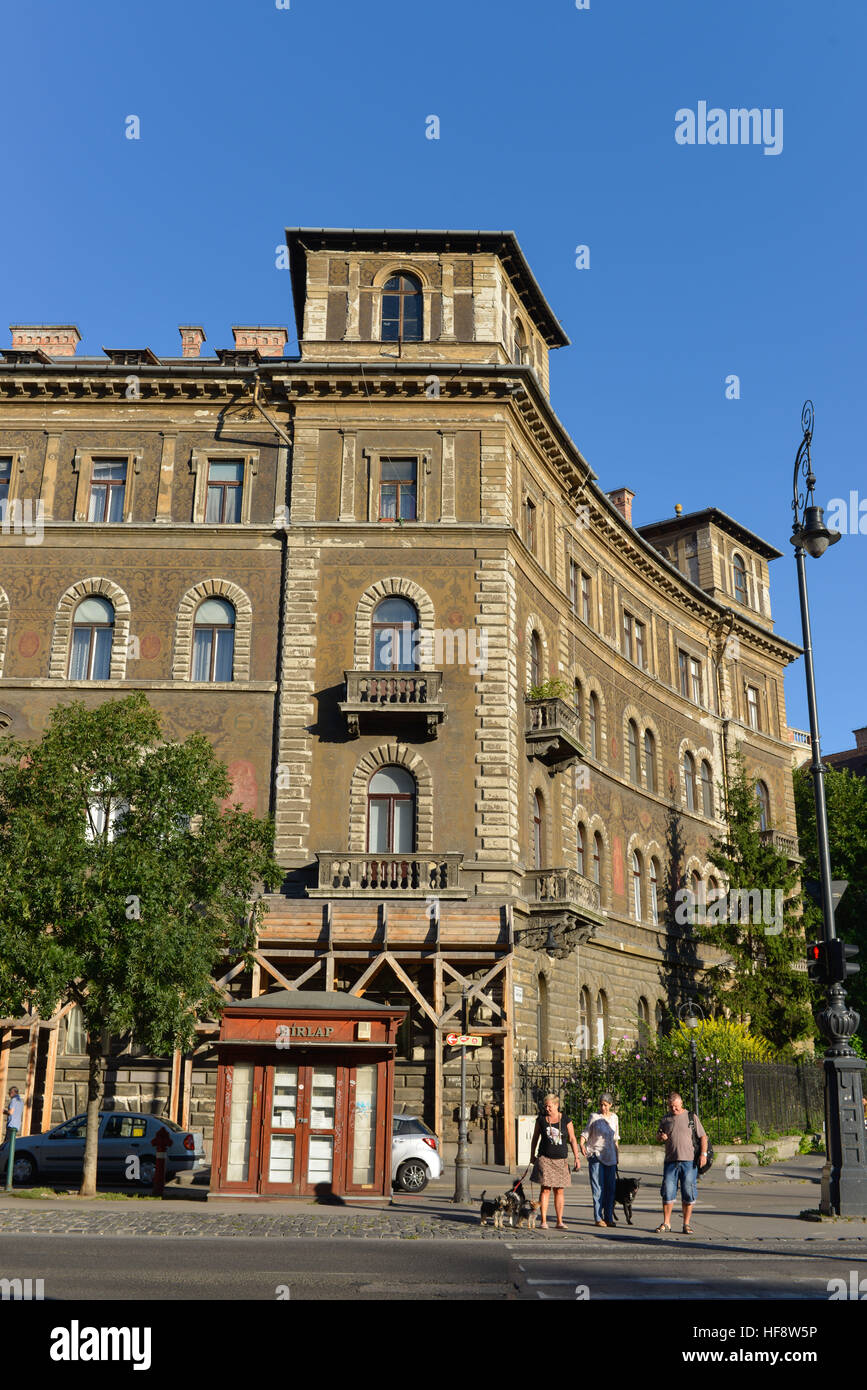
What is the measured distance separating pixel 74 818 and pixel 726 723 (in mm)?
32113

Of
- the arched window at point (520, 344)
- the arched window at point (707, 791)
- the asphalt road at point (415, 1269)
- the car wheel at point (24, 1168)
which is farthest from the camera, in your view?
the arched window at point (707, 791)

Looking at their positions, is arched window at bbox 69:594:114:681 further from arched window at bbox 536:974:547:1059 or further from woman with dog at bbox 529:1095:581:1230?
woman with dog at bbox 529:1095:581:1230

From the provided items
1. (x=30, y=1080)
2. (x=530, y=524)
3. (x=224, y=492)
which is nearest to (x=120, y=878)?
(x=30, y=1080)

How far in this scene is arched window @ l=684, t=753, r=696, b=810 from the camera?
4519 cm

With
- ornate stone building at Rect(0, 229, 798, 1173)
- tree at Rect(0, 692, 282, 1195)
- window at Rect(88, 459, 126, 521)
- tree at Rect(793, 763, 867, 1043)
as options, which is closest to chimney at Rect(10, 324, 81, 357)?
ornate stone building at Rect(0, 229, 798, 1173)

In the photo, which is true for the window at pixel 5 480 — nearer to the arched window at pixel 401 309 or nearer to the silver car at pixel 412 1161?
the arched window at pixel 401 309

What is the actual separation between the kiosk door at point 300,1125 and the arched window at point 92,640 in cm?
1512

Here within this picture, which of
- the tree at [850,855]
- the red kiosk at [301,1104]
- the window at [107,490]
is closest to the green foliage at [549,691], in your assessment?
the window at [107,490]

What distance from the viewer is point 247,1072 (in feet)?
59.8

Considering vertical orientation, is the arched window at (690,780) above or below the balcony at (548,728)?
above

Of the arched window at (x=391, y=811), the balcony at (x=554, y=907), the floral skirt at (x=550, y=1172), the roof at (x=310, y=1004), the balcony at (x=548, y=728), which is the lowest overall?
the floral skirt at (x=550, y=1172)

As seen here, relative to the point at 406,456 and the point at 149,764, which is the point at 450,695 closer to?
the point at 406,456

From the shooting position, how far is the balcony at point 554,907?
2886 centimetres
